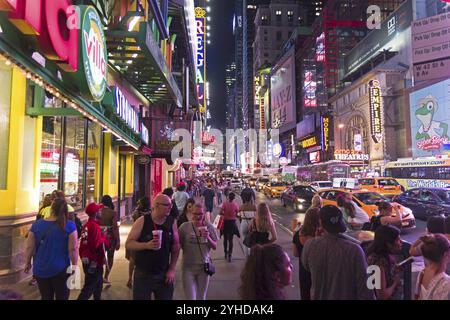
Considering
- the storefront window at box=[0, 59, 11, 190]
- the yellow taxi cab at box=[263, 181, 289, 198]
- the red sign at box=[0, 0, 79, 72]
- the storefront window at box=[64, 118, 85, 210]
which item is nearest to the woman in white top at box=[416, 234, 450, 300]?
the red sign at box=[0, 0, 79, 72]

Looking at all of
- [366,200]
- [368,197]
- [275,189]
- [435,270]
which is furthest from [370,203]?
[275,189]

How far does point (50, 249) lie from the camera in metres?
4.21

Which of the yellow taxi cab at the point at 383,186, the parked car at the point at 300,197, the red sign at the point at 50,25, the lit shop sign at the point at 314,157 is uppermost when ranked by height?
the lit shop sign at the point at 314,157

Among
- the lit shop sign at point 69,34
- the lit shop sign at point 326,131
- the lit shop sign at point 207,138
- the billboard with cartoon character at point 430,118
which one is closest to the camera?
the lit shop sign at point 69,34

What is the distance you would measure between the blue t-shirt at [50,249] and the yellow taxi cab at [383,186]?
21192 mm

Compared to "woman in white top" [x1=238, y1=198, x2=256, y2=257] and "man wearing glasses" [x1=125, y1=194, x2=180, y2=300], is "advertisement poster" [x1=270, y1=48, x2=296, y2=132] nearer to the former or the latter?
"woman in white top" [x1=238, y1=198, x2=256, y2=257]

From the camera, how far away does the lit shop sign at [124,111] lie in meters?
10.0

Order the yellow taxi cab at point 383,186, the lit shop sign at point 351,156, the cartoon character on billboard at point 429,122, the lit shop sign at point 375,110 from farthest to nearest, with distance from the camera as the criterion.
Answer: the lit shop sign at point 351,156 < the lit shop sign at point 375,110 < the cartoon character on billboard at point 429,122 < the yellow taxi cab at point 383,186

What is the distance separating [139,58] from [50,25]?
811cm

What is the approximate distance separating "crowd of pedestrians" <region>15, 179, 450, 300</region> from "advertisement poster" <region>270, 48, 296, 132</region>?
285 feet

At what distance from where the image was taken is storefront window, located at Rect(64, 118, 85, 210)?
10023 mm

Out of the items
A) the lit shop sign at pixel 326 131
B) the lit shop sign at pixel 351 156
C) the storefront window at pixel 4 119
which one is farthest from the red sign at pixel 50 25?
the lit shop sign at pixel 326 131

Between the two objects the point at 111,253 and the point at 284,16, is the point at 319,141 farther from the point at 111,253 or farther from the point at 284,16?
the point at 284,16

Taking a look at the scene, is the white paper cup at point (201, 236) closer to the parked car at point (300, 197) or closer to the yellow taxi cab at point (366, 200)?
the yellow taxi cab at point (366, 200)
